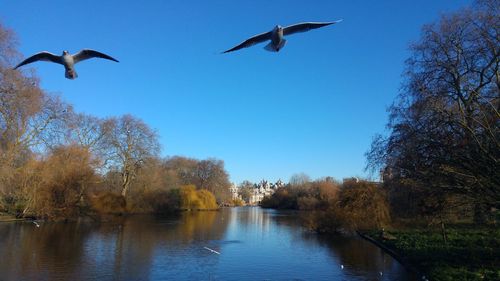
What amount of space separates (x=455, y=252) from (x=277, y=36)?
48.9 feet

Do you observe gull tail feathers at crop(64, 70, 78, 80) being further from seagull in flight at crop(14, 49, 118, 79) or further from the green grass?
the green grass

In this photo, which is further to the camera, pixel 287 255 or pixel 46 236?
pixel 46 236

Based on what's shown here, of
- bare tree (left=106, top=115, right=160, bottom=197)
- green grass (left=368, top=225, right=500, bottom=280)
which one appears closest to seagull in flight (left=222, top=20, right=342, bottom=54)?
green grass (left=368, top=225, right=500, bottom=280)

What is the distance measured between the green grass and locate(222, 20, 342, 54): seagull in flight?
1012 cm

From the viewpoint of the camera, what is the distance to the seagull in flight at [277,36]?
566 centimetres

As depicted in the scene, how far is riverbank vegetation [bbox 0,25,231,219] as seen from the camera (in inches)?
1087

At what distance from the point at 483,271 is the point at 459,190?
9.79ft

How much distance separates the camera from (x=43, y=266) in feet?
49.0


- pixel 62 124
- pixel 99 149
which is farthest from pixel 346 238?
pixel 99 149

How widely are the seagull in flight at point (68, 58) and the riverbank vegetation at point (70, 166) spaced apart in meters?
21.9

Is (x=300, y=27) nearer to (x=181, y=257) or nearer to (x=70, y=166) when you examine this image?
(x=181, y=257)

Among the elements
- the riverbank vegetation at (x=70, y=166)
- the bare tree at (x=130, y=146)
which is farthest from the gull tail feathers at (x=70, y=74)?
the bare tree at (x=130, y=146)

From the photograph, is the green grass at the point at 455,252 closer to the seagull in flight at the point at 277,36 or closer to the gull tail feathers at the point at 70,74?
the seagull in flight at the point at 277,36

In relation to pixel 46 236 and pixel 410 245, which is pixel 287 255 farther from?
pixel 46 236
